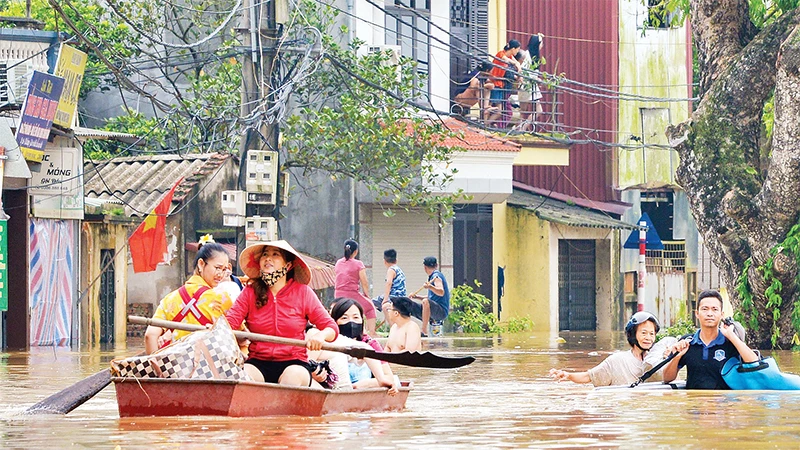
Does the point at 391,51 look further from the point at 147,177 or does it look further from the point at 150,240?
the point at 150,240

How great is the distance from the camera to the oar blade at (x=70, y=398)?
1044cm

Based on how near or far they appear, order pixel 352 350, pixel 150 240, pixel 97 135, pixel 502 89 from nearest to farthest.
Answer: pixel 352 350 < pixel 150 240 < pixel 97 135 < pixel 502 89

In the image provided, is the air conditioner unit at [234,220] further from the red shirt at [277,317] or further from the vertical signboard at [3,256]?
the red shirt at [277,317]

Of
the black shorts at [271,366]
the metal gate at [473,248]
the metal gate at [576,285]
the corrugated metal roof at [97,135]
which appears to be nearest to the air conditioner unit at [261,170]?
the corrugated metal roof at [97,135]

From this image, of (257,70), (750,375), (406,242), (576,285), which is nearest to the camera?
(750,375)

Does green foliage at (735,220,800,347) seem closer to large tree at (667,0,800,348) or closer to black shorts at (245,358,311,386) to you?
large tree at (667,0,800,348)

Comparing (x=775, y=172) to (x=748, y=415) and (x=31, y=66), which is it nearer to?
(x=31, y=66)

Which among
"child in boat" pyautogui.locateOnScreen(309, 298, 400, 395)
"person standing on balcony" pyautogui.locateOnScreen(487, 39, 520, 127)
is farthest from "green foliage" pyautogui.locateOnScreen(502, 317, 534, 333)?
"child in boat" pyautogui.locateOnScreen(309, 298, 400, 395)

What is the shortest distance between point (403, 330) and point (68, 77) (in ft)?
32.6

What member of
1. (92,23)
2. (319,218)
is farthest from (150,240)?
(319,218)

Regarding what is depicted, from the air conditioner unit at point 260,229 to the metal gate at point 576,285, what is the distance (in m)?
16.0

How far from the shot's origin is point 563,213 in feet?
113

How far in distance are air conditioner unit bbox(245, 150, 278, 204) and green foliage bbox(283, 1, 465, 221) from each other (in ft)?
16.9

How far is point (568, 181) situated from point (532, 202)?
5.87ft
